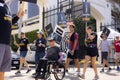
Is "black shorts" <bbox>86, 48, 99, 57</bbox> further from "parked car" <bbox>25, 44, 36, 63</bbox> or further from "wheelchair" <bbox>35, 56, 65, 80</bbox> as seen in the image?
"parked car" <bbox>25, 44, 36, 63</bbox>

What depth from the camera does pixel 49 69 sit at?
9.02 metres

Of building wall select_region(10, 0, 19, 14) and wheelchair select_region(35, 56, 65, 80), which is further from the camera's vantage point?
wheelchair select_region(35, 56, 65, 80)

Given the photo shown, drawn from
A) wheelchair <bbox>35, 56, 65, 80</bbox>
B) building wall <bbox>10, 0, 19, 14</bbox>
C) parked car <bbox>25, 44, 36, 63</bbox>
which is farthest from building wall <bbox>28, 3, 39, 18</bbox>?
building wall <bbox>10, 0, 19, 14</bbox>

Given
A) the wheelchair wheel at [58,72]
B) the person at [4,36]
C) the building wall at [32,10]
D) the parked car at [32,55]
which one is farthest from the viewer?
the building wall at [32,10]

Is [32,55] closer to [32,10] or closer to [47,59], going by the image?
[47,59]

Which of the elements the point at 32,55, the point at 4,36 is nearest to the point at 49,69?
the point at 4,36

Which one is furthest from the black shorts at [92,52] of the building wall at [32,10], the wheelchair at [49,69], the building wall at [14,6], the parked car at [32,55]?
the building wall at [32,10]

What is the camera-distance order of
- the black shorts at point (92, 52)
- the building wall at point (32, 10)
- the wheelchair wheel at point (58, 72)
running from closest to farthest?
1. the wheelchair wheel at point (58, 72)
2. the black shorts at point (92, 52)
3. the building wall at point (32, 10)

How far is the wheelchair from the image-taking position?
29.0 ft

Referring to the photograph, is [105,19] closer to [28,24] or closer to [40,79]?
[28,24]

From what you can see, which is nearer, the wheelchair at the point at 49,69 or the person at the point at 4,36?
the person at the point at 4,36

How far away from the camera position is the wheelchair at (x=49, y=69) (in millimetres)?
8852

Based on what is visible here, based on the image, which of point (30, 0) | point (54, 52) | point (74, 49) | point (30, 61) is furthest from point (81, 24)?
point (30, 0)

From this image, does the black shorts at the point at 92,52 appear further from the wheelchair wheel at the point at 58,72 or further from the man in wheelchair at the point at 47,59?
the man in wheelchair at the point at 47,59
